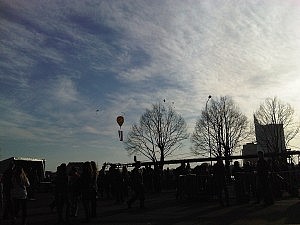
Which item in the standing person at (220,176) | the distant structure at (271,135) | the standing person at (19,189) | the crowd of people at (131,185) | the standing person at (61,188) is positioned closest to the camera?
the standing person at (19,189)

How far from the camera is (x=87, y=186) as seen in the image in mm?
13305

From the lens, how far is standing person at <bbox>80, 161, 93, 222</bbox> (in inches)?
517

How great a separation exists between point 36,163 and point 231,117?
33.6m

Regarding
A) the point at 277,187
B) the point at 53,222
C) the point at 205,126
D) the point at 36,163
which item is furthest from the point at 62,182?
the point at 205,126

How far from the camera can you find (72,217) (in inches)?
595

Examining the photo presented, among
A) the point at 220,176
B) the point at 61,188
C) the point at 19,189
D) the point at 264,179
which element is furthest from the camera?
the point at 220,176

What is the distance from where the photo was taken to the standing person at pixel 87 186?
13.1 m

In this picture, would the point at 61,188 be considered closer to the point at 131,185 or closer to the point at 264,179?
the point at 131,185

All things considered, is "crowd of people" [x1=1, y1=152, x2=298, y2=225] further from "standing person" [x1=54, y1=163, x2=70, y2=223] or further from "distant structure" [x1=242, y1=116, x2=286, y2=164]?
"distant structure" [x1=242, y1=116, x2=286, y2=164]

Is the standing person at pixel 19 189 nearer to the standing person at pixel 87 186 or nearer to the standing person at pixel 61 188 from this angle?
the standing person at pixel 61 188

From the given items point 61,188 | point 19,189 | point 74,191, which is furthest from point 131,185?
point 19,189

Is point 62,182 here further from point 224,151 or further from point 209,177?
point 224,151

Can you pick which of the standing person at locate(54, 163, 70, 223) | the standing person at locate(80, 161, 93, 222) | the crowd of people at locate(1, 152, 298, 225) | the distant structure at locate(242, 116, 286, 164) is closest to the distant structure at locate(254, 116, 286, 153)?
the distant structure at locate(242, 116, 286, 164)

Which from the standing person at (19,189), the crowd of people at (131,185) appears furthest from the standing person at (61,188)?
the standing person at (19,189)
